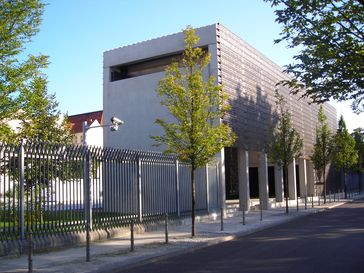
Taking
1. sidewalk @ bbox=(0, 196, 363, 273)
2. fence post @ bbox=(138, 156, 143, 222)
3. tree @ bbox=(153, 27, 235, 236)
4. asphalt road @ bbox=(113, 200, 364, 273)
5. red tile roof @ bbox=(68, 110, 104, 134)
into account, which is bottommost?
asphalt road @ bbox=(113, 200, 364, 273)

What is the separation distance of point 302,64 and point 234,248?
604 centimetres

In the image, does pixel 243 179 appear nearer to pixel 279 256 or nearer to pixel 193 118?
pixel 193 118

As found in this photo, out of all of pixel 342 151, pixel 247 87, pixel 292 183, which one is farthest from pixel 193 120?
pixel 342 151

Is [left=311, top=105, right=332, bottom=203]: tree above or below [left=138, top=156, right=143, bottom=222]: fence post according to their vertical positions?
above

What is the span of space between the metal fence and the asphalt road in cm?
366

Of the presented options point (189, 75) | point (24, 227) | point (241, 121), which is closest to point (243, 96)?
point (241, 121)

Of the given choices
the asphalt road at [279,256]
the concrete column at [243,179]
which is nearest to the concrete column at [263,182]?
the concrete column at [243,179]

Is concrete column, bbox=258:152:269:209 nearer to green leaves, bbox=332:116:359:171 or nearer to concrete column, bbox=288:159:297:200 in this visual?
concrete column, bbox=288:159:297:200

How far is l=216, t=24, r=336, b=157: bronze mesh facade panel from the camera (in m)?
26.5

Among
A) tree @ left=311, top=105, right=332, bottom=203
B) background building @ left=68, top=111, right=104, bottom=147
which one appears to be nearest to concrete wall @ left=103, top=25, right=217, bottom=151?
tree @ left=311, top=105, right=332, bottom=203

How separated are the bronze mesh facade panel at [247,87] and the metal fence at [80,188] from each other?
716cm

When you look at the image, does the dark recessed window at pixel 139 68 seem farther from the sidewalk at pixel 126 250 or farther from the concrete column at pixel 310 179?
the concrete column at pixel 310 179

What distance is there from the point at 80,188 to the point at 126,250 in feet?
9.35

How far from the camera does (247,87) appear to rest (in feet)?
96.1
